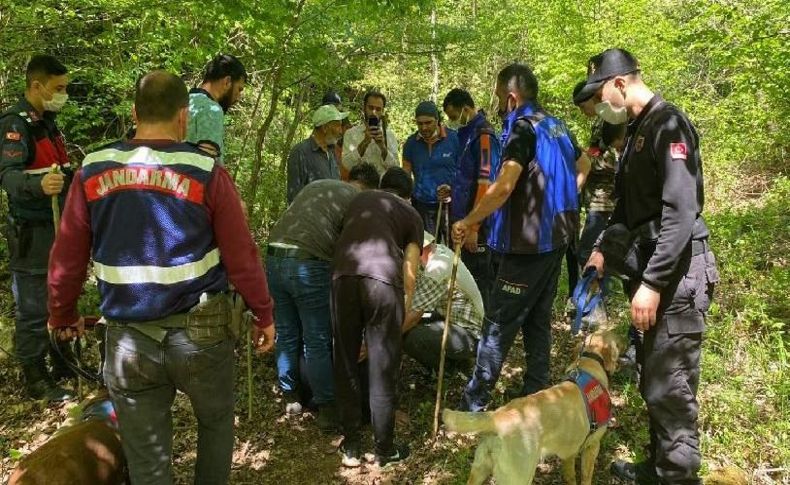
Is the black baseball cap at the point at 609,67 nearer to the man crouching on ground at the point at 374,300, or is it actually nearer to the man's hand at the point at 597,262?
the man's hand at the point at 597,262

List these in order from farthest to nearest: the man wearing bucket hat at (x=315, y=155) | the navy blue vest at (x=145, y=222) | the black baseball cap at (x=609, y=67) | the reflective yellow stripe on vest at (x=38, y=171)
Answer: the man wearing bucket hat at (x=315, y=155) < the reflective yellow stripe on vest at (x=38, y=171) < the black baseball cap at (x=609, y=67) < the navy blue vest at (x=145, y=222)

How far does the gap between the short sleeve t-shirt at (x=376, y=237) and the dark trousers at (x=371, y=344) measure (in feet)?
0.22

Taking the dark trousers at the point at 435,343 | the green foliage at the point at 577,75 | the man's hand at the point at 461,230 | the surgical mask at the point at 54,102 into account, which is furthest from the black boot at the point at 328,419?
the surgical mask at the point at 54,102

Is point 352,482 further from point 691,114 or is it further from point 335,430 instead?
point 691,114

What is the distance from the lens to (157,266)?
2277mm

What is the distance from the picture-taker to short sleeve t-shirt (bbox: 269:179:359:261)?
3.82 metres

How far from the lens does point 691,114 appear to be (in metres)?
11.2

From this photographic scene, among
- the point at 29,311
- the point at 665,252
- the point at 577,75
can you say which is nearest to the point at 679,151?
the point at 665,252

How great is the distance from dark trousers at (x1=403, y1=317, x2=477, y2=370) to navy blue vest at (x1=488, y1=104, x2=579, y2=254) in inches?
42.7

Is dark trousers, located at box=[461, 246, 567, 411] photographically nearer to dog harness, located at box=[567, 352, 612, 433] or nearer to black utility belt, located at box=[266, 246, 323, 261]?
dog harness, located at box=[567, 352, 612, 433]

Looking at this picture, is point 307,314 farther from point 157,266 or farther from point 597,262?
point 597,262

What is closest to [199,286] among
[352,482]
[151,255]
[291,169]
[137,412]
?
[151,255]

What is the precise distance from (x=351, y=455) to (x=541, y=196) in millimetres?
2126

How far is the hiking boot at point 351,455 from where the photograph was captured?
3627 mm
